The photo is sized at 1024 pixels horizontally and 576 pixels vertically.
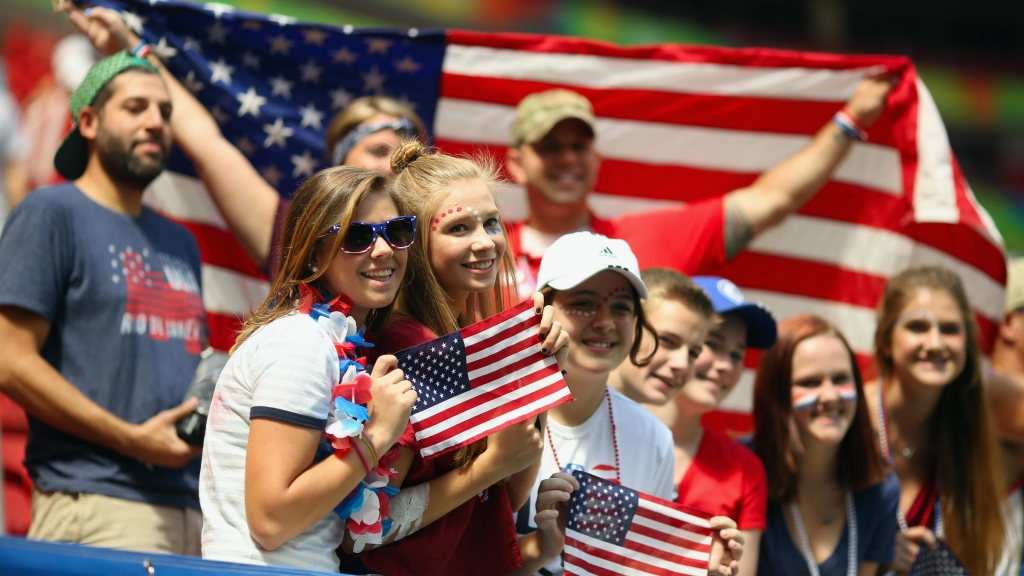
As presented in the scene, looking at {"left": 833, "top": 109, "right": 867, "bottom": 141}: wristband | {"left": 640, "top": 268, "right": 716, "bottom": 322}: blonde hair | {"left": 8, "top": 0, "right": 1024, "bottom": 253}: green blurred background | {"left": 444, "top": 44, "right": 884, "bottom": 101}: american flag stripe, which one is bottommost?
{"left": 640, "top": 268, "right": 716, "bottom": 322}: blonde hair

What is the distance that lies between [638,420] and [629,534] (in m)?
0.57

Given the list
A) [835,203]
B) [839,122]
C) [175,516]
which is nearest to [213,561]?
[175,516]

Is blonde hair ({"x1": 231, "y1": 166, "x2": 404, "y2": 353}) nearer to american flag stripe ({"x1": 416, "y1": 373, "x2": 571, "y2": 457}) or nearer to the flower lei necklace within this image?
the flower lei necklace

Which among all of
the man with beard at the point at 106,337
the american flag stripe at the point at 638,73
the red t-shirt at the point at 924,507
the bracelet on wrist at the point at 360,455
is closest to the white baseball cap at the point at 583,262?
the bracelet on wrist at the point at 360,455

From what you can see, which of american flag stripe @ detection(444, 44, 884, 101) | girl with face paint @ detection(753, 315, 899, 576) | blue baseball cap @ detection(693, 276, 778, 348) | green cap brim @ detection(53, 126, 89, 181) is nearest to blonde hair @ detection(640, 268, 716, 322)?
blue baseball cap @ detection(693, 276, 778, 348)

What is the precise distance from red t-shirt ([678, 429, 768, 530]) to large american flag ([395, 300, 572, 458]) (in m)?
1.20

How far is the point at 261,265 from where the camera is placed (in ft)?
15.9

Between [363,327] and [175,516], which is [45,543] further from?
[175,516]

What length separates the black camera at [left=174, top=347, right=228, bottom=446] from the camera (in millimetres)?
3846

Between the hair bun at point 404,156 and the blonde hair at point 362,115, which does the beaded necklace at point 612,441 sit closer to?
the hair bun at point 404,156

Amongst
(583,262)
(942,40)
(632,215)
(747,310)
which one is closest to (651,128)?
(632,215)

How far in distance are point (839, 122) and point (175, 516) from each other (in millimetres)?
3315

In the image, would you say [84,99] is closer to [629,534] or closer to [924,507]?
[629,534]

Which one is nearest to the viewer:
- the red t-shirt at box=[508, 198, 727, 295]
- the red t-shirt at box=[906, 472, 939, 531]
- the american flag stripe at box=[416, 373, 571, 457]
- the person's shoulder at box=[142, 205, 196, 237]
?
the american flag stripe at box=[416, 373, 571, 457]
